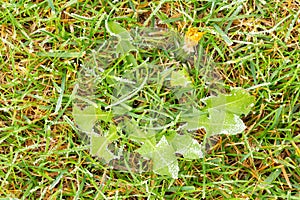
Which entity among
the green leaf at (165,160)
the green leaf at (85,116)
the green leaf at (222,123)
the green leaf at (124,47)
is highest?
the green leaf at (124,47)

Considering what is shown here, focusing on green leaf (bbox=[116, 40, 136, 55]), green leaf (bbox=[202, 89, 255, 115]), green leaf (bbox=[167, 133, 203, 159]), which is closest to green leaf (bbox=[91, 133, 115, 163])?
green leaf (bbox=[167, 133, 203, 159])

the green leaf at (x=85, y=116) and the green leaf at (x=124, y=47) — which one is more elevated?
the green leaf at (x=124, y=47)

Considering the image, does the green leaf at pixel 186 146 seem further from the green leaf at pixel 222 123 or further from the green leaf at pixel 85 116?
the green leaf at pixel 85 116

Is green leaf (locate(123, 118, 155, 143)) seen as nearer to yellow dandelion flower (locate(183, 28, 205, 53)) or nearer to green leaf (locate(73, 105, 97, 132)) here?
green leaf (locate(73, 105, 97, 132))

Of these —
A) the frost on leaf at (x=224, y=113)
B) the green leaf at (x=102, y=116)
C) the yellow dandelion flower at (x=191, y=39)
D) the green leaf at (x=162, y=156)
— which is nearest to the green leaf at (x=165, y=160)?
the green leaf at (x=162, y=156)

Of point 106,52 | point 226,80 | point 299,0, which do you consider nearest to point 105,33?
point 106,52

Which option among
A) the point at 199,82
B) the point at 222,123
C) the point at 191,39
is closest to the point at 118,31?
the point at 191,39
